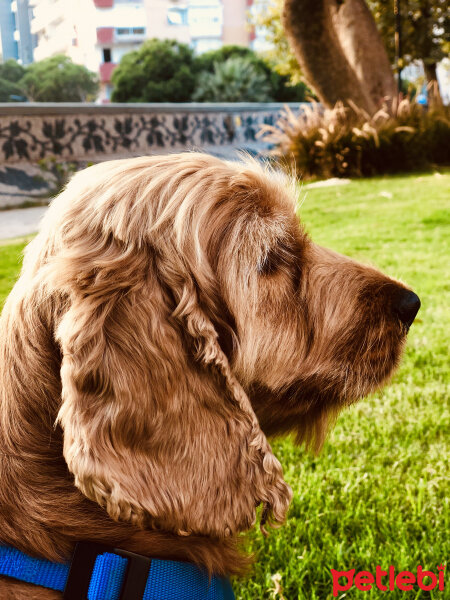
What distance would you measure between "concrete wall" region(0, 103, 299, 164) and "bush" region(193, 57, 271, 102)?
20761 mm

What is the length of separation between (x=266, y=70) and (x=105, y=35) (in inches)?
1192

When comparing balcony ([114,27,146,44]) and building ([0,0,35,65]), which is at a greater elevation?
balcony ([114,27,146,44])

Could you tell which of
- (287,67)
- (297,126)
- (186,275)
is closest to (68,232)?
(186,275)

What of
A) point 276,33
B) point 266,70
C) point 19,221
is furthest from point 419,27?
point 266,70

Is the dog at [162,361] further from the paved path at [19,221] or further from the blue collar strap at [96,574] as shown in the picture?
the paved path at [19,221]

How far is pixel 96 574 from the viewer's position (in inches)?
69.4

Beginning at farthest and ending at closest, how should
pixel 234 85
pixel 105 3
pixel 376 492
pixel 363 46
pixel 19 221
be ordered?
pixel 105 3 < pixel 234 85 < pixel 363 46 < pixel 19 221 < pixel 376 492

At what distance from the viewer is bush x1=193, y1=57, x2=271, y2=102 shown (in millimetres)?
43938

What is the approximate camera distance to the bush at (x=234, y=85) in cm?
4394

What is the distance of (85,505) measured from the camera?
188cm

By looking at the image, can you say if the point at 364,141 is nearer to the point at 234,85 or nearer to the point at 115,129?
the point at 115,129

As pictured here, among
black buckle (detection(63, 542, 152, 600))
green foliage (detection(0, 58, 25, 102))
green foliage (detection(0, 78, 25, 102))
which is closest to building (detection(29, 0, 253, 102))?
green foliage (detection(0, 58, 25, 102))

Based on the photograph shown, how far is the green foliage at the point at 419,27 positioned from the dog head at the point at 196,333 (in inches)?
929

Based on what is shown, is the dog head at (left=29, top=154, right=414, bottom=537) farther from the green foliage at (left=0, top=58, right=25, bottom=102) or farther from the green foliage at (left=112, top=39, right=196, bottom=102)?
the green foliage at (left=112, top=39, right=196, bottom=102)
